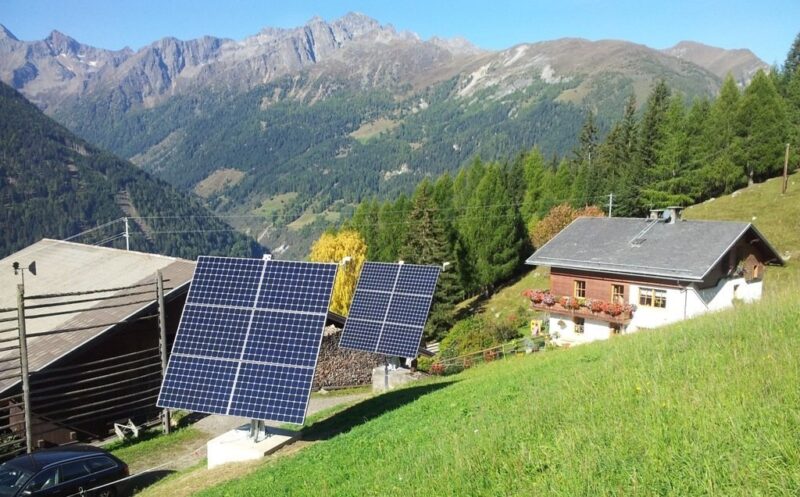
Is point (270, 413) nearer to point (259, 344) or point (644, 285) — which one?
point (259, 344)

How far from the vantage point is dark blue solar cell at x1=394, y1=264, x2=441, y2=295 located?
27938mm

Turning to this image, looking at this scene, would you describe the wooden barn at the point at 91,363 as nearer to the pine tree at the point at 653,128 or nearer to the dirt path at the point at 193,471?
the dirt path at the point at 193,471

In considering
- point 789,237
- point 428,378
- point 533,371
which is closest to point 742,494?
point 533,371

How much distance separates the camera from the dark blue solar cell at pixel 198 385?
15156mm

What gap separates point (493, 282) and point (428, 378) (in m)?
47.6

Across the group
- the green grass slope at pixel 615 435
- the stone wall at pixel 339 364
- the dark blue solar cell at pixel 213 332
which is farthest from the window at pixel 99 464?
the stone wall at pixel 339 364

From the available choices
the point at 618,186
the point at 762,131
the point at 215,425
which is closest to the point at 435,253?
the point at 618,186

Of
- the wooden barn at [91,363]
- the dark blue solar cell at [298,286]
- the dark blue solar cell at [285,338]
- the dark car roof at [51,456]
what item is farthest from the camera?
the wooden barn at [91,363]

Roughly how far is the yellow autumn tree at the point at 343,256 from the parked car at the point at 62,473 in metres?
50.9

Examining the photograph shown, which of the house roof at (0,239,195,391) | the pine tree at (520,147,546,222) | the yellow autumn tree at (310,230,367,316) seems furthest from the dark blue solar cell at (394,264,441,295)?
the pine tree at (520,147,546,222)

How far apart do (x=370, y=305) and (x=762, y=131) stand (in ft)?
223

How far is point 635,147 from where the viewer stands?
9250cm

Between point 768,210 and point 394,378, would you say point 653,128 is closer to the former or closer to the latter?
point 768,210

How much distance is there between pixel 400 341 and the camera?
2658 centimetres
